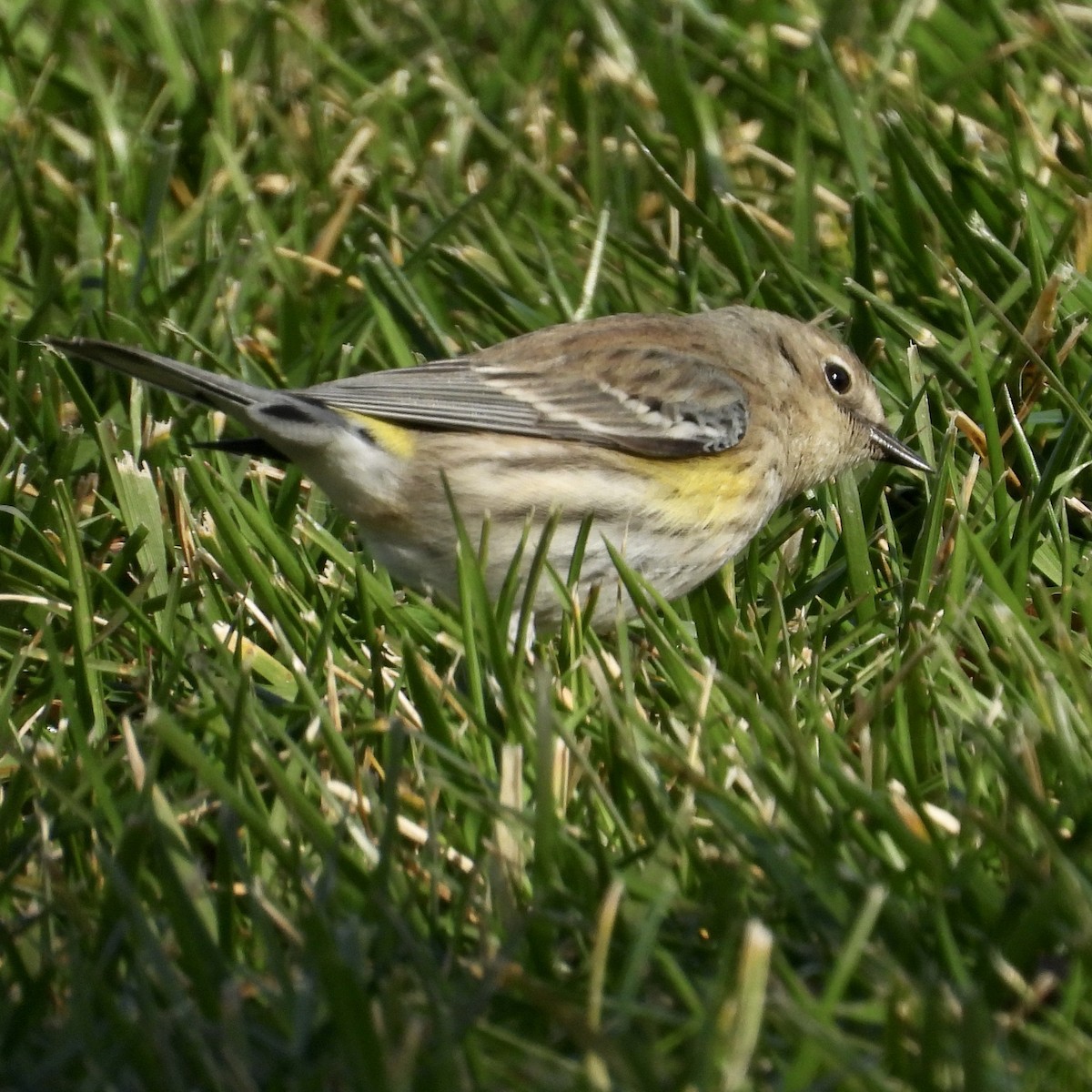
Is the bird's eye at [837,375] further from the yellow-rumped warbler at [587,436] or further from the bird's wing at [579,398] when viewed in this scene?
the bird's wing at [579,398]

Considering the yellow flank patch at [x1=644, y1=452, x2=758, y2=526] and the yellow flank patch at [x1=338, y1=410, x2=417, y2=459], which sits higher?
the yellow flank patch at [x1=644, y1=452, x2=758, y2=526]

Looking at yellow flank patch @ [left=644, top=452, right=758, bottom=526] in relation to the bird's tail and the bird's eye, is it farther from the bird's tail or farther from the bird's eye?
the bird's tail

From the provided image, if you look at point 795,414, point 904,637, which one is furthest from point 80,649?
point 795,414

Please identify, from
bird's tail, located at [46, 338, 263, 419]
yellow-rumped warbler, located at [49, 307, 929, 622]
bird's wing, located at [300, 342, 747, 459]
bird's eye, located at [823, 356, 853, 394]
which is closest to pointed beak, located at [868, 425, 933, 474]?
yellow-rumped warbler, located at [49, 307, 929, 622]

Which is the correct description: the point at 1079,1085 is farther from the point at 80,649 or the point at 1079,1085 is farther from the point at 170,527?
the point at 170,527

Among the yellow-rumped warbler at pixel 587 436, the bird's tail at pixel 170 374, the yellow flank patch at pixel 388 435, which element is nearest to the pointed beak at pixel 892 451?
the yellow-rumped warbler at pixel 587 436

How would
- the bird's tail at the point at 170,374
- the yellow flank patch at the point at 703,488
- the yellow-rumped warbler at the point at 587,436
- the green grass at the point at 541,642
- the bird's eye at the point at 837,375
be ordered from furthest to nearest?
the bird's eye at the point at 837,375 → the yellow flank patch at the point at 703,488 → the yellow-rumped warbler at the point at 587,436 → the bird's tail at the point at 170,374 → the green grass at the point at 541,642

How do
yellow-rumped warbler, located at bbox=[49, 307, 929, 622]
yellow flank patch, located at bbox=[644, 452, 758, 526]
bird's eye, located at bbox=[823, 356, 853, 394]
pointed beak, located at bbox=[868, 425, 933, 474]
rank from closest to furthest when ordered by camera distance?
yellow-rumped warbler, located at bbox=[49, 307, 929, 622] → yellow flank patch, located at bbox=[644, 452, 758, 526] → pointed beak, located at bbox=[868, 425, 933, 474] → bird's eye, located at bbox=[823, 356, 853, 394]
